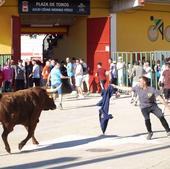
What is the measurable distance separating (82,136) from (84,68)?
1393cm

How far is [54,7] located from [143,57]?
4.99 m

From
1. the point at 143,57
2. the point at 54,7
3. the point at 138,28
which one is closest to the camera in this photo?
the point at 143,57

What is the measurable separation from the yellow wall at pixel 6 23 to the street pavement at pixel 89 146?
9.10m

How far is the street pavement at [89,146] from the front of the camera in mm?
9773

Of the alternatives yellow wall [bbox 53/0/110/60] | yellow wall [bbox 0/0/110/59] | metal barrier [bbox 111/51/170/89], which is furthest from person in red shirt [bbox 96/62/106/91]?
yellow wall [bbox 0/0/110/59]

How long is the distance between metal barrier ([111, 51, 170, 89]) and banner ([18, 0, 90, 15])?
2.76 metres

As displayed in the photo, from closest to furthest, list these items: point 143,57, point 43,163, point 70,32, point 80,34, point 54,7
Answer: point 43,163, point 143,57, point 54,7, point 80,34, point 70,32

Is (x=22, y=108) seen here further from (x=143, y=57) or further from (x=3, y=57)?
(x=143, y=57)

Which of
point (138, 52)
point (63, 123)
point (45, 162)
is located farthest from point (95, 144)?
point (138, 52)

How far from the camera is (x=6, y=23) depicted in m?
26.6

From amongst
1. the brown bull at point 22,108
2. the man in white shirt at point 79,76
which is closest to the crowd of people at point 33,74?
the man in white shirt at point 79,76

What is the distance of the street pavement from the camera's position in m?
9.77

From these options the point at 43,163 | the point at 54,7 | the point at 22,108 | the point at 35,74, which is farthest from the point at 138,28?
the point at 43,163

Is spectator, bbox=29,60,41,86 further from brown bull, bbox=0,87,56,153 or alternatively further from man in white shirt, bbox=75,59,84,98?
brown bull, bbox=0,87,56,153
